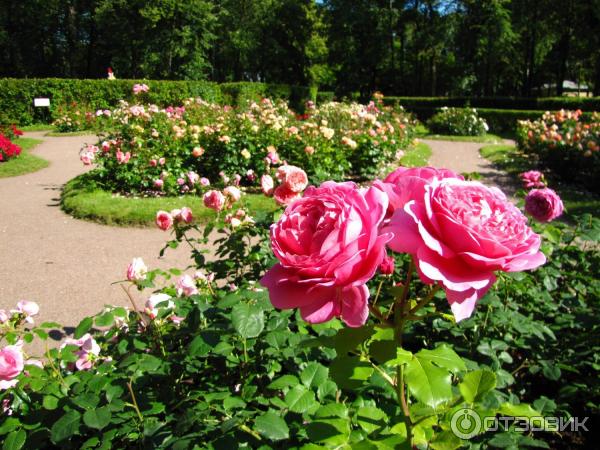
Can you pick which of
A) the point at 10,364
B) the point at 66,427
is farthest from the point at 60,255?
the point at 66,427

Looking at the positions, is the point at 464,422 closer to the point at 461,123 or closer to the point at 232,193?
the point at 232,193

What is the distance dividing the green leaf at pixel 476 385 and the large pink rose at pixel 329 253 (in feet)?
0.91

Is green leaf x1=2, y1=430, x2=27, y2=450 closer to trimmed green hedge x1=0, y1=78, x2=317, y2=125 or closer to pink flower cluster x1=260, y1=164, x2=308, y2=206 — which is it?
pink flower cluster x1=260, y1=164, x2=308, y2=206

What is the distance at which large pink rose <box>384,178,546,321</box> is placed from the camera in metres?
0.62

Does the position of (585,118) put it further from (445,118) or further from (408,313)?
(408,313)

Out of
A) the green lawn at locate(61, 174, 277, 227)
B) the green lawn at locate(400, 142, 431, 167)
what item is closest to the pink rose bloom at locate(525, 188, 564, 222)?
the green lawn at locate(61, 174, 277, 227)

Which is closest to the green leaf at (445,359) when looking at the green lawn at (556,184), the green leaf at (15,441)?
the green leaf at (15,441)

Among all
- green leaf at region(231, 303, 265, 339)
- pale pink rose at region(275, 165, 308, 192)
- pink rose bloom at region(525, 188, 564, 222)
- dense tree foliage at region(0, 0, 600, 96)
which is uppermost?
dense tree foliage at region(0, 0, 600, 96)

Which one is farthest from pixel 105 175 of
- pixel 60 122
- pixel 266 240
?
pixel 60 122

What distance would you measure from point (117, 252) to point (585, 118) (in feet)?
57.3

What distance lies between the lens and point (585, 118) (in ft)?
54.0

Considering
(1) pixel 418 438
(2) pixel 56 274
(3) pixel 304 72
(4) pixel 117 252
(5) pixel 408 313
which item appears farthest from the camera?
(3) pixel 304 72

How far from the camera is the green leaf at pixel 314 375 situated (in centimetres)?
117

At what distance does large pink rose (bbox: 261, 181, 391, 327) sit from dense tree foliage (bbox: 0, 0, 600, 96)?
96.4ft
